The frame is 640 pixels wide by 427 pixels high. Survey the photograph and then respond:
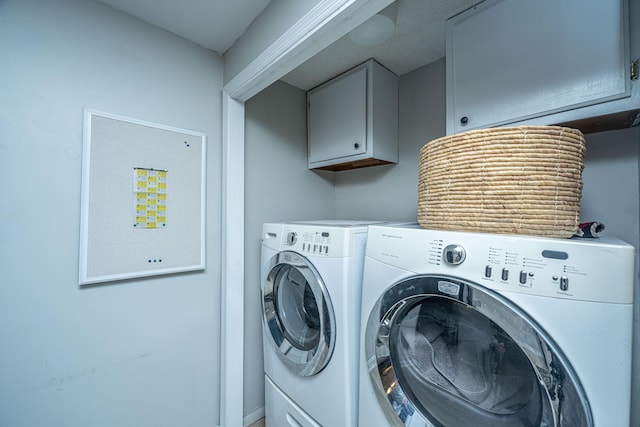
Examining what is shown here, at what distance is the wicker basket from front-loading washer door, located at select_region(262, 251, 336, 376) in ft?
2.01

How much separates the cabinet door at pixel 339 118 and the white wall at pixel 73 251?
81 centimetres

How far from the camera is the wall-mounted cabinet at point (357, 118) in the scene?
1.59m

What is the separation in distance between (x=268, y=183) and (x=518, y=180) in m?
1.39

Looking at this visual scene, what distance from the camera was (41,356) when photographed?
3.43 ft

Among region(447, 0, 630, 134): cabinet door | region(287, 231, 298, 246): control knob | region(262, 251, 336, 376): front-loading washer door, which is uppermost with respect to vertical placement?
region(447, 0, 630, 134): cabinet door

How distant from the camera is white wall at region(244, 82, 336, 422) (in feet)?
5.43

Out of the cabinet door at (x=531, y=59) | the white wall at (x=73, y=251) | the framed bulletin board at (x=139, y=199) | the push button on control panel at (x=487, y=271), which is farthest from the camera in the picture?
the framed bulletin board at (x=139, y=199)

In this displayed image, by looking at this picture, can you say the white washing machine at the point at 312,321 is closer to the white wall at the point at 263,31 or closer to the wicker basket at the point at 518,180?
the wicker basket at the point at 518,180

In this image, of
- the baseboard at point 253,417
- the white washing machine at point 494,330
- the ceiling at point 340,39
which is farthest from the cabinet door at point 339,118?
the baseboard at point 253,417

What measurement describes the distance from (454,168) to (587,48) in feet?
1.94

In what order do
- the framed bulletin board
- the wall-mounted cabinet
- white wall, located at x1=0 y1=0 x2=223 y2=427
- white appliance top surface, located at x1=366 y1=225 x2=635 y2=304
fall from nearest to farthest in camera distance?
1. white appliance top surface, located at x1=366 y1=225 x2=635 y2=304
2. white wall, located at x1=0 y1=0 x2=223 y2=427
3. the framed bulletin board
4. the wall-mounted cabinet

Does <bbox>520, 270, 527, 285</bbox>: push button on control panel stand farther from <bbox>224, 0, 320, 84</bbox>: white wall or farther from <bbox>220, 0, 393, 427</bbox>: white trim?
<bbox>220, 0, 393, 427</bbox>: white trim

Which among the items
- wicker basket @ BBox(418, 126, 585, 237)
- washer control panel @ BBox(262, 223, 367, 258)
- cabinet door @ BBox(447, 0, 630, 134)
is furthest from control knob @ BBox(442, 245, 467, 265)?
cabinet door @ BBox(447, 0, 630, 134)

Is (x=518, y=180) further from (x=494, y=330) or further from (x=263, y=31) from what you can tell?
(x=263, y=31)
